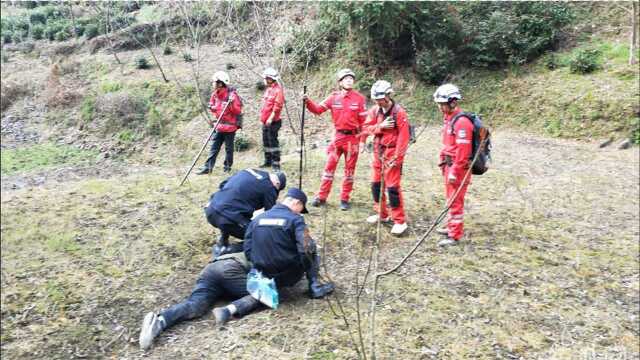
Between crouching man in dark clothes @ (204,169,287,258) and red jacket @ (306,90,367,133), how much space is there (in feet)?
5.91

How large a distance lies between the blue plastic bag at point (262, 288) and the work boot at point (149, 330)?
0.91 metres

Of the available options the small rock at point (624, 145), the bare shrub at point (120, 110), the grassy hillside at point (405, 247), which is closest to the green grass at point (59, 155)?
the grassy hillside at point (405, 247)

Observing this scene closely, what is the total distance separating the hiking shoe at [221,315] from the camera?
4.71 m

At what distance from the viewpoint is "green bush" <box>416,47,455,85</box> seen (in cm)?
1371

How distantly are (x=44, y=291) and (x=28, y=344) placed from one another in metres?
0.78

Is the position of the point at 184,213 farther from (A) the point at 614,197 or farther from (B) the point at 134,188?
(A) the point at 614,197

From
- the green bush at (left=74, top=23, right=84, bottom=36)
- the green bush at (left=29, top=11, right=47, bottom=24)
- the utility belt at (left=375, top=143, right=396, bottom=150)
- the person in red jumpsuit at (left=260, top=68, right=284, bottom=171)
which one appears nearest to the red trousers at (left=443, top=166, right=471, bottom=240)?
the utility belt at (left=375, top=143, right=396, bottom=150)

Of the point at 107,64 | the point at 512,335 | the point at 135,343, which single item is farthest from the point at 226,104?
the point at 107,64

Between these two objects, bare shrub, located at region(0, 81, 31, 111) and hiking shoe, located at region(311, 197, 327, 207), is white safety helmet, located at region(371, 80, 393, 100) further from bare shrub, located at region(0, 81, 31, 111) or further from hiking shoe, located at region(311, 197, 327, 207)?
bare shrub, located at region(0, 81, 31, 111)

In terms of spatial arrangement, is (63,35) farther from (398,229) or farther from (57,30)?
(398,229)

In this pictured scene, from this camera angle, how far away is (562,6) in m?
13.4

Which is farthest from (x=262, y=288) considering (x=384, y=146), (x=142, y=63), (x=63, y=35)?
(x=63, y=35)

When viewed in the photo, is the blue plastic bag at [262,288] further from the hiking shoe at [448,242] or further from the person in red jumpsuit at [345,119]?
the hiking shoe at [448,242]

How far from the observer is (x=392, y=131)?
6.33 metres
